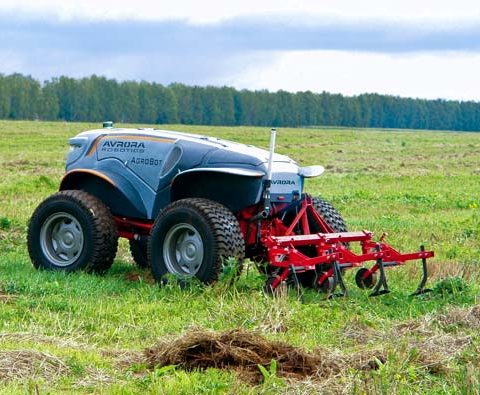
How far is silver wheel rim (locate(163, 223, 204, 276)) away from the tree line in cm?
9782

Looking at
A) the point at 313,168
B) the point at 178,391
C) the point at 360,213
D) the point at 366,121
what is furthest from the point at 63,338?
the point at 366,121

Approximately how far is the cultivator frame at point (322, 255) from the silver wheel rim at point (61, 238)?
1937 millimetres

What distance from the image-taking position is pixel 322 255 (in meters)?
8.65


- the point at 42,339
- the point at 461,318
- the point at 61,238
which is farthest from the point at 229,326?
the point at 61,238

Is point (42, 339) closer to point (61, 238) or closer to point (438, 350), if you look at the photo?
point (438, 350)

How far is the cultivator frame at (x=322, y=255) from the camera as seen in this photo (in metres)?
8.51

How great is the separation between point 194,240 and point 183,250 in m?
0.18

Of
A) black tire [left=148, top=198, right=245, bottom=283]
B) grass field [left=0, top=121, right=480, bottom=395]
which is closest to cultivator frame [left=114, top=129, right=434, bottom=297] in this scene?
grass field [left=0, top=121, right=480, bottom=395]

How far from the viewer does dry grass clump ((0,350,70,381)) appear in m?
5.73

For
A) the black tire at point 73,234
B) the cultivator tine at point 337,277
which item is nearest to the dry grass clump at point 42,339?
the cultivator tine at point 337,277

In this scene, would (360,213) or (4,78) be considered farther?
(4,78)

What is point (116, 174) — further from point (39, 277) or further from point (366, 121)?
point (366, 121)

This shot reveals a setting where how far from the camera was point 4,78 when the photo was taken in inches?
4232

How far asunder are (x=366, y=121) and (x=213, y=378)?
125989 millimetres
